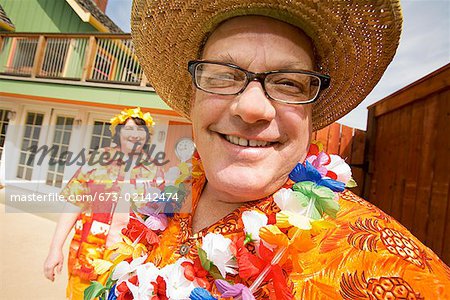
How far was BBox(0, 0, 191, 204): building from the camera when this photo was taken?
27.1ft

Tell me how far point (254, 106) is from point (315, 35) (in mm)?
365

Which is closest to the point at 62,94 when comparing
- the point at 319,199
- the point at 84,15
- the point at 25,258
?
the point at 84,15

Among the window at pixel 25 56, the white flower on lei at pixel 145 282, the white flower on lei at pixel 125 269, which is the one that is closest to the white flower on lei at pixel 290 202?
the white flower on lei at pixel 145 282

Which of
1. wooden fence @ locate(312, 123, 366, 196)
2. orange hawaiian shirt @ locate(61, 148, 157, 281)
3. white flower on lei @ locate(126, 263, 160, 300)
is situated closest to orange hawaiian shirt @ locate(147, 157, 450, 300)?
white flower on lei @ locate(126, 263, 160, 300)

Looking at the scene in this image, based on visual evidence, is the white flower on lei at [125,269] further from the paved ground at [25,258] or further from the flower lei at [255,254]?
the paved ground at [25,258]

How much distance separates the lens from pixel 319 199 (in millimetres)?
935

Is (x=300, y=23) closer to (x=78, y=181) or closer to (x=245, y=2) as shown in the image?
(x=245, y=2)

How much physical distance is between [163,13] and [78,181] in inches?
78.8

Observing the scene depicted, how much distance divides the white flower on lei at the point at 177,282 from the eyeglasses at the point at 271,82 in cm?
58

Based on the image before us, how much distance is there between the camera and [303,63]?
1.05 metres

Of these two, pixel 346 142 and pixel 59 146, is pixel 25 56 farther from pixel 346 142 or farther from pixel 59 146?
pixel 346 142

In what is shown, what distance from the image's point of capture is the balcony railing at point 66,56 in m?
8.80

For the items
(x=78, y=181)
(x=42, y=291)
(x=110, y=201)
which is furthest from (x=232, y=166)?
(x=42, y=291)

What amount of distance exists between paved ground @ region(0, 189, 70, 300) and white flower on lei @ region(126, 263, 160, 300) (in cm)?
343
